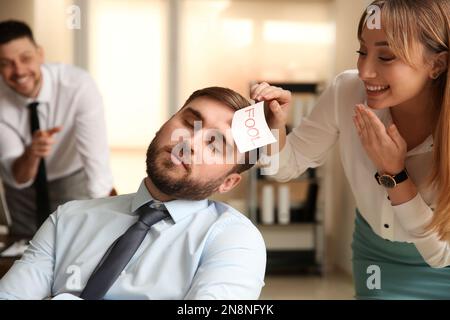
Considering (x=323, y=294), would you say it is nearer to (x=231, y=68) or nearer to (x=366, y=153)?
(x=366, y=153)

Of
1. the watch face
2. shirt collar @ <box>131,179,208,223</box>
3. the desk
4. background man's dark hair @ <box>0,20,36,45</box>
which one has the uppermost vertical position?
background man's dark hair @ <box>0,20,36,45</box>

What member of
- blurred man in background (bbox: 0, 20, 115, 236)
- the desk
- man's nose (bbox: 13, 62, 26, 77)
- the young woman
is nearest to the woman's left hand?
the young woman

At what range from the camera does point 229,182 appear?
0.91m

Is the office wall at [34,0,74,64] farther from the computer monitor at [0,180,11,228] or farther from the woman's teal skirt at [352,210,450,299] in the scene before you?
the woman's teal skirt at [352,210,450,299]

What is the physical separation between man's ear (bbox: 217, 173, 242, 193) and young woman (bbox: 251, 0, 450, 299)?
0.09 meters

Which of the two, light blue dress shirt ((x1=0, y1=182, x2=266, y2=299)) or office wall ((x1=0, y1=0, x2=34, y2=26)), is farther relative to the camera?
office wall ((x1=0, y1=0, x2=34, y2=26))

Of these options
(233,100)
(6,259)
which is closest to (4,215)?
(6,259)

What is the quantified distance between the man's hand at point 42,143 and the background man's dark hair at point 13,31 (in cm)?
20

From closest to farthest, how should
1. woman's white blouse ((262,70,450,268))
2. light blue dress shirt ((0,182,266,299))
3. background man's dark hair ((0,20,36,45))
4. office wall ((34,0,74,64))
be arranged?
light blue dress shirt ((0,182,266,299)) < woman's white blouse ((262,70,450,268)) < office wall ((34,0,74,64)) < background man's dark hair ((0,20,36,45))

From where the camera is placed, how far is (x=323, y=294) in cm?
136

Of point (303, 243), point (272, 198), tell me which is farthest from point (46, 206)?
point (303, 243)

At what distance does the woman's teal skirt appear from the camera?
1097 mm

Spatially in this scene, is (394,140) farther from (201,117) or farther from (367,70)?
(201,117)

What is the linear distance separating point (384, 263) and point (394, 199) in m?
0.21
